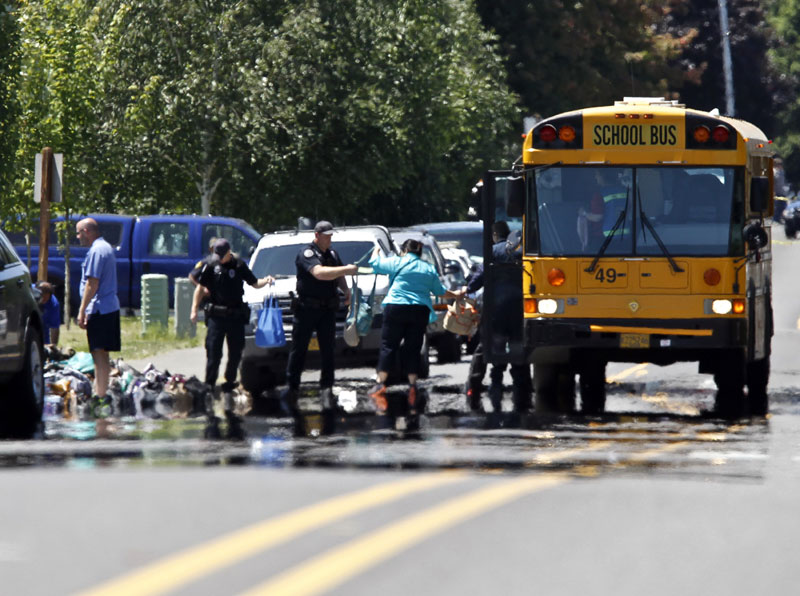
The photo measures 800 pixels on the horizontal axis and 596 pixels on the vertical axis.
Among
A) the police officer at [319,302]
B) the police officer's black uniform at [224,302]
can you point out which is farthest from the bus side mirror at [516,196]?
the police officer's black uniform at [224,302]

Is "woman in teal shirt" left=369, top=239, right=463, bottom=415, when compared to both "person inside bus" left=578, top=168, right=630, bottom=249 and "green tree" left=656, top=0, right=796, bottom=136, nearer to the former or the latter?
"person inside bus" left=578, top=168, right=630, bottom=249

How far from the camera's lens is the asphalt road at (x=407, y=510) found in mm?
7172

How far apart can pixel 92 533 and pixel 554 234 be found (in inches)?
311

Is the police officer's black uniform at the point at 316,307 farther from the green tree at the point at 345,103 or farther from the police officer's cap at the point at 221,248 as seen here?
the green tree at the point at 345,103

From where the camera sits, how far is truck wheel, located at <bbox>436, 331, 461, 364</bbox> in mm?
22047

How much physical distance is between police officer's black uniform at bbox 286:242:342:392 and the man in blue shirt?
1.87 meters

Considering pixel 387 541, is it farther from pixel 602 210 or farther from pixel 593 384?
pixel 593 384

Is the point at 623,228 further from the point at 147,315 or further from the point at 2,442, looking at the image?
the point at 147,315

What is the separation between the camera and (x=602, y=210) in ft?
50.4

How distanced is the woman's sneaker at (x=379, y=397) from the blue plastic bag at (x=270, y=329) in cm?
104

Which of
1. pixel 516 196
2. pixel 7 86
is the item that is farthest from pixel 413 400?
pixel 7 86

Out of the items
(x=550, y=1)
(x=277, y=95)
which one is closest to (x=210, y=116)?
(x=277, y=95)

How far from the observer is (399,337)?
17.1m

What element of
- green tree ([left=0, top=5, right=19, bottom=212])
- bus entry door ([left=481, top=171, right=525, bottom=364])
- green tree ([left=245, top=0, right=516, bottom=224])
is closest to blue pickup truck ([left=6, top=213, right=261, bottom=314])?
green tree ([left=245, top=0, right=516, bottom=224])
